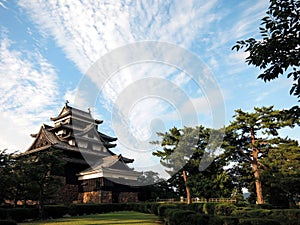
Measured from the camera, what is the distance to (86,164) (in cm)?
3039

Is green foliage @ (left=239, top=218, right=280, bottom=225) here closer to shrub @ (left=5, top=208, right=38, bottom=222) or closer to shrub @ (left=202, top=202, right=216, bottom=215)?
shrub @ (left=5, top=208, right=38, bottom=222)

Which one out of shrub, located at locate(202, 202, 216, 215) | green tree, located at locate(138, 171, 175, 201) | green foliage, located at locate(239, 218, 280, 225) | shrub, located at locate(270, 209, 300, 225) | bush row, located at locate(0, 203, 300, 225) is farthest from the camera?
green tree, located at locate(138, 171, 175, 201)

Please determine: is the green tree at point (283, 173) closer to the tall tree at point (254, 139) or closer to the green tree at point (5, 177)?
the tall tree at point (254, 139)

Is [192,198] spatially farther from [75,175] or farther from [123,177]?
[75,175]

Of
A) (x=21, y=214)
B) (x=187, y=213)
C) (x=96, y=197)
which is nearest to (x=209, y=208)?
(x=96, y=197)

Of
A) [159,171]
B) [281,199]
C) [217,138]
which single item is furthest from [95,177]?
[281,199]

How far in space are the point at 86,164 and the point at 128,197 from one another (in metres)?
6.12

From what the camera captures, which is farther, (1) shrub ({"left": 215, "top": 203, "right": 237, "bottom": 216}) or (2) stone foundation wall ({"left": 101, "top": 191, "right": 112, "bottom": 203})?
(2) stone foundation wall ({"left": 101, "top": 191, "right": 112, "bottom": 203})

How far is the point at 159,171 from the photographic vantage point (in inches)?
1414

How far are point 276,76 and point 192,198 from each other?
30929 mm

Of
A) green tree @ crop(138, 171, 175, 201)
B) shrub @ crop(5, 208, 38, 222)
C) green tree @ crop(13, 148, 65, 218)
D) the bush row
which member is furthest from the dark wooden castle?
shrub @ crop(5, 208, 38, 222)

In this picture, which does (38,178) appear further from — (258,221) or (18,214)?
(258,221)

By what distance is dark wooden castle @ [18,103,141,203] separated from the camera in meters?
27.7

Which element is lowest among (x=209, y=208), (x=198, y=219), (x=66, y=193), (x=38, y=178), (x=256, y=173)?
(x=209, y=208)
